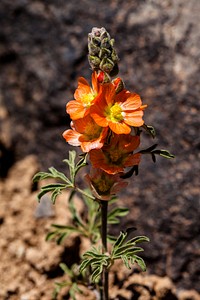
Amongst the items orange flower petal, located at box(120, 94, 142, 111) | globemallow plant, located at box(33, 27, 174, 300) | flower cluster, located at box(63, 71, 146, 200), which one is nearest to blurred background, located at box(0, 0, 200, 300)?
globemallow plant, located at box(33, 27, 174, 300)

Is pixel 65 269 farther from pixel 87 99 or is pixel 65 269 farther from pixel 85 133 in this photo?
pixel 87 99

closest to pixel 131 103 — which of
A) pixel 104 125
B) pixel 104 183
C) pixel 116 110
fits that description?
pixel 116 110

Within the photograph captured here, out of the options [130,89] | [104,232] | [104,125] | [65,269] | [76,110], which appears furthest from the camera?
[130,89]

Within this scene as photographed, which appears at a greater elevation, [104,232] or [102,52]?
[102,52]

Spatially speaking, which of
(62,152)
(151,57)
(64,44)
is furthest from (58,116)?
(151,57)

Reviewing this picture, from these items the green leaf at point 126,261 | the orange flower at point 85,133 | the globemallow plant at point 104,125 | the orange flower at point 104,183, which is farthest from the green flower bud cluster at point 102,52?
the green leaf at point 126,261

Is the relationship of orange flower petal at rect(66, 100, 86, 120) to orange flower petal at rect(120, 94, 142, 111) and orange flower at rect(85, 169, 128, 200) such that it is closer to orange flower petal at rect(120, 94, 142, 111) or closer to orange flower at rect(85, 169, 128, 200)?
orange flower petal at rect(120, 94, 142, 111)
